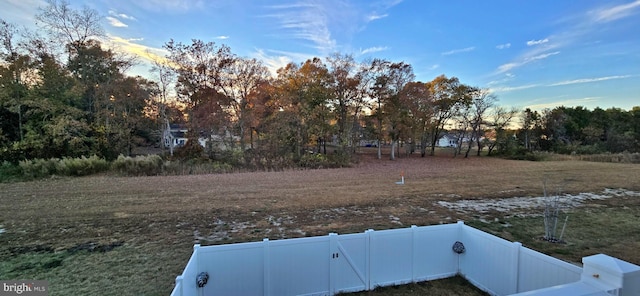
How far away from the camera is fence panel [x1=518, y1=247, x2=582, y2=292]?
8.68ft

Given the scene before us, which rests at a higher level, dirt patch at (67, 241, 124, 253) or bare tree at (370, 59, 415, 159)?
bare tree at (370, 59, 415, 159)

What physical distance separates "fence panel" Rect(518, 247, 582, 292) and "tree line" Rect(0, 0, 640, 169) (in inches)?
496

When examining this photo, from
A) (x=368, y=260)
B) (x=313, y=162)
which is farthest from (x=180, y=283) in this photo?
(x=313, y=162)

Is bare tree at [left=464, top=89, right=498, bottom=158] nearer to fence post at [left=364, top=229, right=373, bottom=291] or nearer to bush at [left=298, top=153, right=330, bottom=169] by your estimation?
bush at [left=298, top=153, right=330, bottom=169]

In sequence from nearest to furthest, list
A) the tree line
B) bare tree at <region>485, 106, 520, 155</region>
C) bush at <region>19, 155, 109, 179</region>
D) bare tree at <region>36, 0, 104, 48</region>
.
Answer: bush at <region>19, 155, 109, 179</region> → the tree line → bare tree at <region>36, 0, 104, 48</region> → bare tree at <region>485, 106, 520, 155</region>

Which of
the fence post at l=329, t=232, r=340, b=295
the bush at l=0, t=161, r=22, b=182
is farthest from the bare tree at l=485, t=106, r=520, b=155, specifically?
the bush at l=0, t=161, r=22, b=182

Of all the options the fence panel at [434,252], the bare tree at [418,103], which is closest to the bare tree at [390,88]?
the bare tree at [418,103]

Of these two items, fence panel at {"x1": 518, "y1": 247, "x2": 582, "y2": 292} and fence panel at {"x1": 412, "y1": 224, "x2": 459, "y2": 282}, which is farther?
fence panel at {"x1": 412, "y1": 224, "x2": 459, "y2": 282}

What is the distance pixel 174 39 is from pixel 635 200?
19.5m

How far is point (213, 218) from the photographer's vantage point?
5688 mm

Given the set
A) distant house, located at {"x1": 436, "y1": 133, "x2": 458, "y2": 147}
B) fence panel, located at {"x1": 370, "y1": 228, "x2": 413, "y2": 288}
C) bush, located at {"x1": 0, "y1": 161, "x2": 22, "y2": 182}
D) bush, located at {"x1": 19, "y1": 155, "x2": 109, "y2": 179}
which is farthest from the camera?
distant house, located at {"x1": 436, "y1": 133, "x2": 458, "y2": 147}

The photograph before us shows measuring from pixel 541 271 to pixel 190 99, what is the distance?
686 inches

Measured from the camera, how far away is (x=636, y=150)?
23719 millimetres

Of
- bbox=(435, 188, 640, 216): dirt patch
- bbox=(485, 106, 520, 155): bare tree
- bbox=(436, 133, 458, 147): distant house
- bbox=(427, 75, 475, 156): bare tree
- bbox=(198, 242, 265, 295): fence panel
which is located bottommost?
bbox=(435, 188, 640, 216): dirt patch
